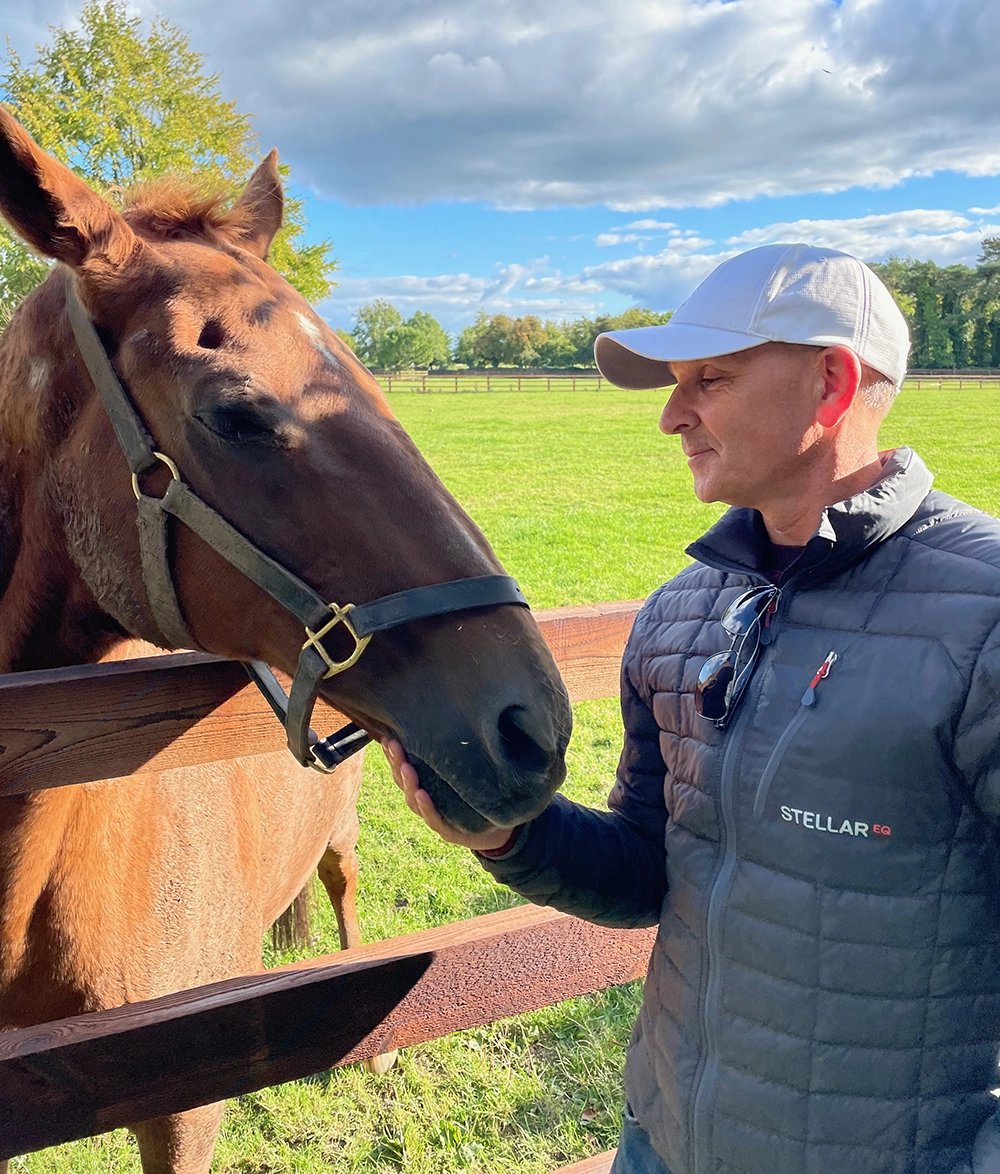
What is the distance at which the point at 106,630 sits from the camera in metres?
2.04

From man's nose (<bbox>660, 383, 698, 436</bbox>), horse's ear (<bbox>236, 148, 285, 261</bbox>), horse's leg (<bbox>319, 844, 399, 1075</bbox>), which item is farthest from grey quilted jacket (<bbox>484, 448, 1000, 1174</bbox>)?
horse's leg (<bbox>319, 844, 399, 1075</bbox>)

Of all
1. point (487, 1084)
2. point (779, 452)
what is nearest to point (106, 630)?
point (779, 452)

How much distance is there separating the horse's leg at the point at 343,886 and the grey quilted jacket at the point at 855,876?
2806 mm

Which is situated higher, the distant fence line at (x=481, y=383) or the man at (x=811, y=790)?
the distant fence line at (x=481, y=383)

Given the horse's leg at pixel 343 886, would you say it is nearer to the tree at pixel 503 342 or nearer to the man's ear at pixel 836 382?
the man's ear at pixel 836 382

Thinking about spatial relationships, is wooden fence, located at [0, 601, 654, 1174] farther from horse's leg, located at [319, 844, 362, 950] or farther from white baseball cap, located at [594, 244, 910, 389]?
horse's leg, located at [319, 844, 362, 950]

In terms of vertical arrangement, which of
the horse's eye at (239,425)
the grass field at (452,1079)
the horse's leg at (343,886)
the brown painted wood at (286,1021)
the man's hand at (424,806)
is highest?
the horse's eye at (239,425)

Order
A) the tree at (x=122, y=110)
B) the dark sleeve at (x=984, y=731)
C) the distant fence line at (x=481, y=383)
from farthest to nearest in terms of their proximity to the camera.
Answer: the distant fence line at (x=481, y=383)
the tree at (x=122, y=110)
the dark sleeve at (x=984, y=731)

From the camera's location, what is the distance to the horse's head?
1519 mm

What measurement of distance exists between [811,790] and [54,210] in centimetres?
178

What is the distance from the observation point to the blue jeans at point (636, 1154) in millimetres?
1680

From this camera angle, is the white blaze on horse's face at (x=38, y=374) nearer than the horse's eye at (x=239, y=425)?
No

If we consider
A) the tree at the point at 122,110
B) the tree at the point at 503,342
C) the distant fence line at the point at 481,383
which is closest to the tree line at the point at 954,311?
the distant fence line at the point at 481,383

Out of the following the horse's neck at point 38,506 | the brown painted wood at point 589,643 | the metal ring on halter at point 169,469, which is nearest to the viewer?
the metal ring on halter at point 169,469
